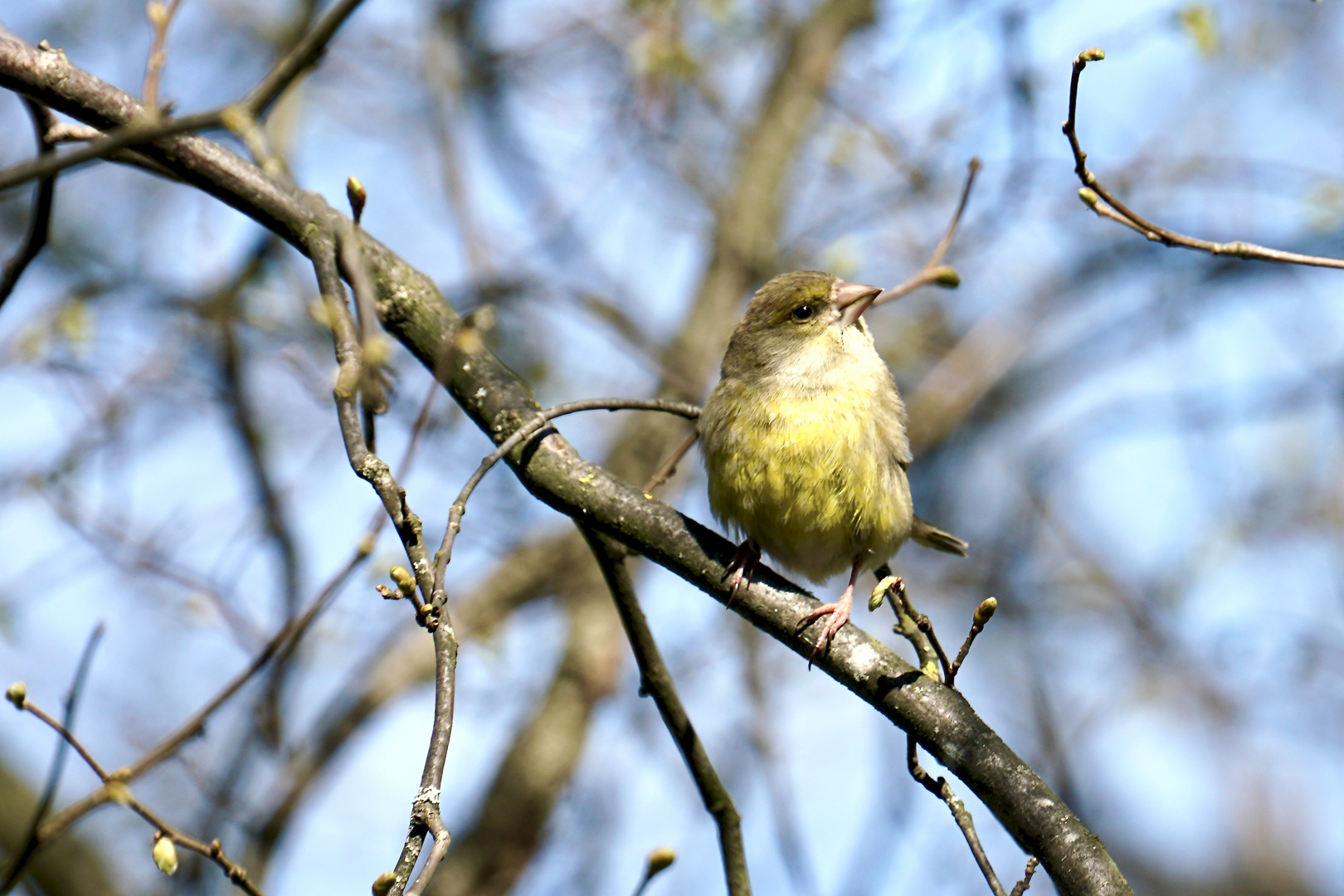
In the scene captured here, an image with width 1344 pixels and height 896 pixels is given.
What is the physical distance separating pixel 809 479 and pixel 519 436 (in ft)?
4.43

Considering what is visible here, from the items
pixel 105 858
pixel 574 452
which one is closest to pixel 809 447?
pixel 574 452

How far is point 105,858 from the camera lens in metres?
6.39

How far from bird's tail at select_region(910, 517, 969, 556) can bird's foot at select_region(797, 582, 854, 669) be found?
5.53 ft

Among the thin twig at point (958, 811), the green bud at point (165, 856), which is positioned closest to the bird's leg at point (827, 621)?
the thin twig at point (958, 811)

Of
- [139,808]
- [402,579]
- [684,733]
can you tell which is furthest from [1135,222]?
[139,808]

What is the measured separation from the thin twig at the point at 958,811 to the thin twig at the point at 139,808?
1.46 metres

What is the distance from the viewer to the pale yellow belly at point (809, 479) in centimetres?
394

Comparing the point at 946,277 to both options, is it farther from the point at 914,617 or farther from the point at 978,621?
the point at 978,621

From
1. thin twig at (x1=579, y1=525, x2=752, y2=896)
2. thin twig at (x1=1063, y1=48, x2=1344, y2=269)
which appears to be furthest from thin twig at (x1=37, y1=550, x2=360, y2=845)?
thin twig at (x1=1063, y1=48, x2=1344, y2=269)

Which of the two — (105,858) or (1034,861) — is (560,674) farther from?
(1034,861)

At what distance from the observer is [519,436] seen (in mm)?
2910

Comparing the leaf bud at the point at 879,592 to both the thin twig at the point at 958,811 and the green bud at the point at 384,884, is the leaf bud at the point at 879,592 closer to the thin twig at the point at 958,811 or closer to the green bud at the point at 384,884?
the thin twig at the point at 958,811

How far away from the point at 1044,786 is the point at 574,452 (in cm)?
147

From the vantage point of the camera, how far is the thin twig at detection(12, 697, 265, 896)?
225 cm
